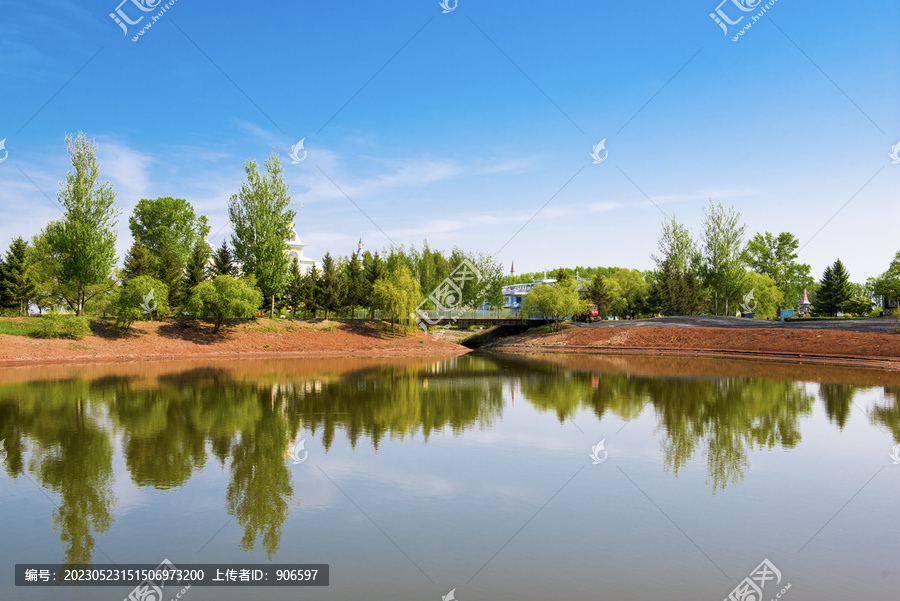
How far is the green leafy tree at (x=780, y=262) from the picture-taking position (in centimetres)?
9031

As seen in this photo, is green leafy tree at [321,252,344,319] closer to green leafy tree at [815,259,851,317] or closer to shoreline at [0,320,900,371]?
shoreline at [0,320,900,371]

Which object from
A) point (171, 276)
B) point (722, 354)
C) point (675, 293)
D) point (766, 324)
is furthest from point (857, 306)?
point (171, 276)

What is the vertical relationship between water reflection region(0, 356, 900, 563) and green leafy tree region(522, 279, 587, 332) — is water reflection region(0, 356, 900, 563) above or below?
below

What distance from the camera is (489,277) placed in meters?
82.6

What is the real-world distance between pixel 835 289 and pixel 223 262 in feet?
250

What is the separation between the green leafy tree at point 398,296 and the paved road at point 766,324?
22012mm

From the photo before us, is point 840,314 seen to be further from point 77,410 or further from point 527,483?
point 77,410

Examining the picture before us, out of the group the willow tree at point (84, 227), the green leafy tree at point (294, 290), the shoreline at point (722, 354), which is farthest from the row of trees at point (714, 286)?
the willow tree at point (84, 227)

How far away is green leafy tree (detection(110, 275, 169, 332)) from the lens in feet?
151

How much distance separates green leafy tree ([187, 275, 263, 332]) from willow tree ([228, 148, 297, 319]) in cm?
639

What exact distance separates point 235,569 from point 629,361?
141 ft

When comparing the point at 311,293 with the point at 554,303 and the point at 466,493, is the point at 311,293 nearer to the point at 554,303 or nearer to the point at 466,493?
the point at 554,303

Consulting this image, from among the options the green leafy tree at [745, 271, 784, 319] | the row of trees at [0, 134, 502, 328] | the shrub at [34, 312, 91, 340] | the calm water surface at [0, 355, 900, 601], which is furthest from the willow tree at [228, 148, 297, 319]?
the green leafy tree at [745, 271, 784, 319]

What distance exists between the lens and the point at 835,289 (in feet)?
237
